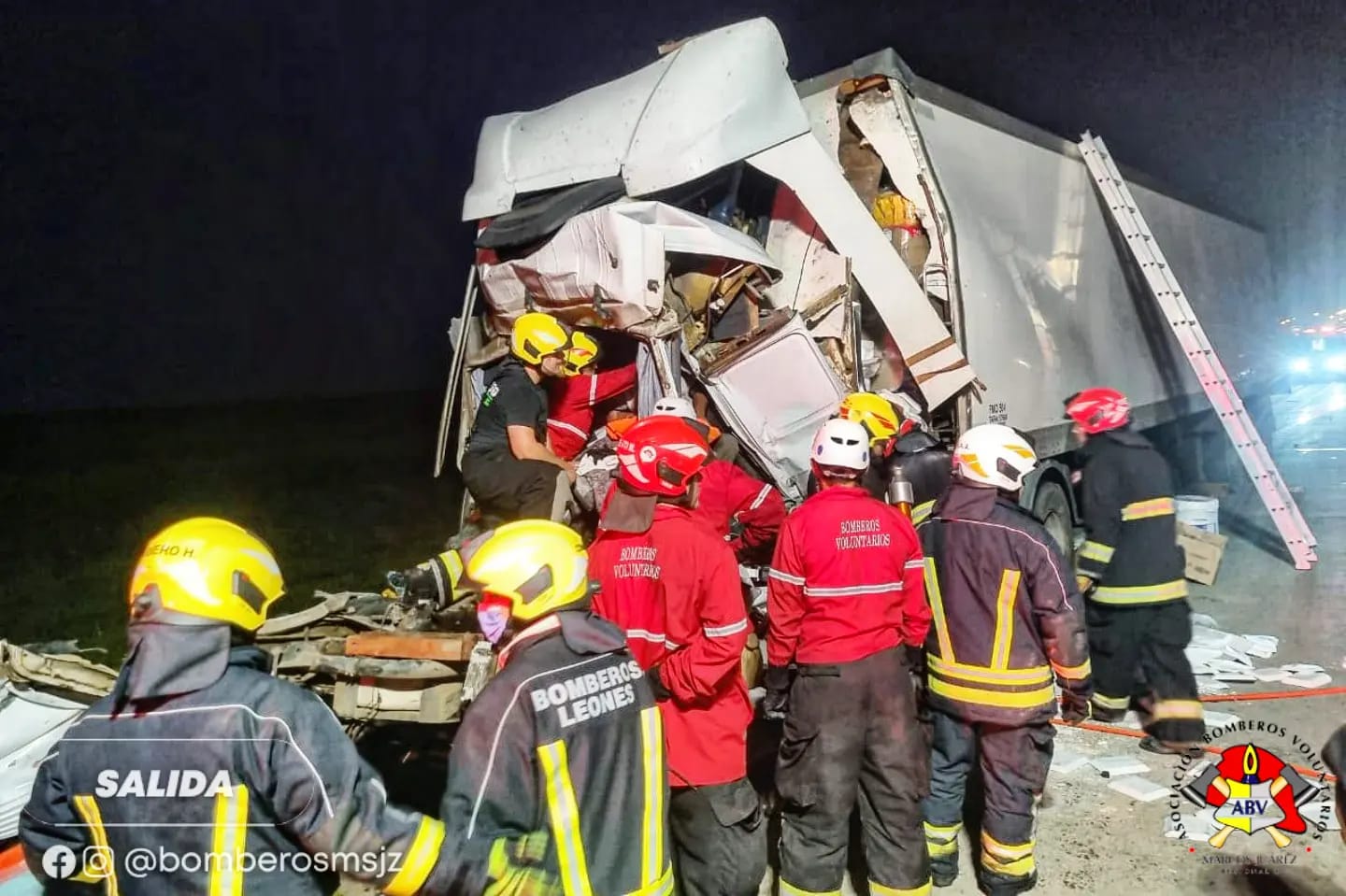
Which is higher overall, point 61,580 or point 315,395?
point 315,395

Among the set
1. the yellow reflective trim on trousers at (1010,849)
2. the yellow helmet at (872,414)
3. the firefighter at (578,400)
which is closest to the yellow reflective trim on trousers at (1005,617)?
the yellow reflective trim on trousers at (1010,849)

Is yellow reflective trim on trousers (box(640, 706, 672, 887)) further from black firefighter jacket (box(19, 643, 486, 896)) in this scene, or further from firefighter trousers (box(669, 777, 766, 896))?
firefighter trousers (box(669, 777, 766, 896))

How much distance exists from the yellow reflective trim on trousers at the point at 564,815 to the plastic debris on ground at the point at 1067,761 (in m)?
3.09


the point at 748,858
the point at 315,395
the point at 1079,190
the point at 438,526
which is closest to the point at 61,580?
the point at 438,526

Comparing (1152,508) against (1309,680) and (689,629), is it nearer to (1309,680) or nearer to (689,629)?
(1309,680)

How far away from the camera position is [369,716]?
→ 10.5ft

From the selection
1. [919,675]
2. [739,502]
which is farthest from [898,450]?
[919,675]

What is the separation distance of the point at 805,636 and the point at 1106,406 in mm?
2500

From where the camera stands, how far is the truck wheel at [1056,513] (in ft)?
18.7

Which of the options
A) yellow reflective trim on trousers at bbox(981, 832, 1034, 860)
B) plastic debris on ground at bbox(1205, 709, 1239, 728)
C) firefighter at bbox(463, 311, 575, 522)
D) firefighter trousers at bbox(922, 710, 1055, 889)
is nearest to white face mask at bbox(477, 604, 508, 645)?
firefighter at bbox(463, 311, 575, 522)

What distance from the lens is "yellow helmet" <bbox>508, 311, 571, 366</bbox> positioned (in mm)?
4277

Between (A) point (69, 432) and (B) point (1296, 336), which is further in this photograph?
(A) point (69, 432)

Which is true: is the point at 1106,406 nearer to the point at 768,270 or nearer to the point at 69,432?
the point at 768,270

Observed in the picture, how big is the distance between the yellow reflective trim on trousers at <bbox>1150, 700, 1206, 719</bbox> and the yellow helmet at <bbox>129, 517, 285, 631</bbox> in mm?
4193
